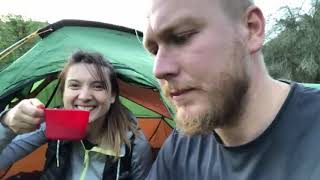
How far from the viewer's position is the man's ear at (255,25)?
1118 mm

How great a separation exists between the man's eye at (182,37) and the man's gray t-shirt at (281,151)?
0.85 ft

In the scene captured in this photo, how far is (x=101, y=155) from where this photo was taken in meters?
2.35

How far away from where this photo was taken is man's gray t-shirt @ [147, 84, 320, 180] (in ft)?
3.41

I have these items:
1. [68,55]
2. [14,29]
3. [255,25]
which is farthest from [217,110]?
[14,29]

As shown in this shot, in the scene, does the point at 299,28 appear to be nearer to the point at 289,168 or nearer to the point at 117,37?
the point at 117,37

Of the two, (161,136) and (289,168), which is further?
(161,136)

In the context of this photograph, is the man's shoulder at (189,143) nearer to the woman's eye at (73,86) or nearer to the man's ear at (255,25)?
the man's ear at (255,25)

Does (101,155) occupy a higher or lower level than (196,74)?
lower

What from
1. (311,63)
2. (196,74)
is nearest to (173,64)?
(196,74)

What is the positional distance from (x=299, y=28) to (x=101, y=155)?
1534 centimetres

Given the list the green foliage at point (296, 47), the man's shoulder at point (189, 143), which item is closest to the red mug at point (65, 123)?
the man's shoulder at point (189, 143)

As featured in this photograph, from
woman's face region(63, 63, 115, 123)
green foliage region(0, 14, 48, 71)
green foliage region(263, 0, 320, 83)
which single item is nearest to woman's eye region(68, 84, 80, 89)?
woman's face region(63, 63, 115, 123)

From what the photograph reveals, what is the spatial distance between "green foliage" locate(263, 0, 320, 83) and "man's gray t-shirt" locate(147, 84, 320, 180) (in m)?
13.7

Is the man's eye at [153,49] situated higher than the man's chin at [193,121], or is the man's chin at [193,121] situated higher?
the man's eye at [153,49]
